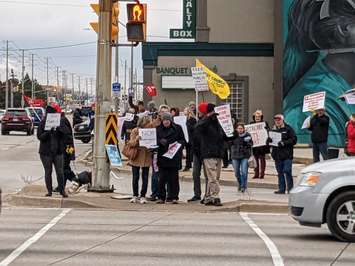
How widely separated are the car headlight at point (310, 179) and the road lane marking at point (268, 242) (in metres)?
0.97

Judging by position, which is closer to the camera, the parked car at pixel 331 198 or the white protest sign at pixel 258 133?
the parked car at pixel 331 198

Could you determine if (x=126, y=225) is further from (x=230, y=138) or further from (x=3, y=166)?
(x=3, y=166)

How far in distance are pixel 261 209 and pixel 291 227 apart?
2425mm

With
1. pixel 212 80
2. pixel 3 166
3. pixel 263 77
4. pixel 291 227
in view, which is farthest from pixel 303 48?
pixel 291 227

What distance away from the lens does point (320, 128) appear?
1909cm

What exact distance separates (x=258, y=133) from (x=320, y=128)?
1.72 m

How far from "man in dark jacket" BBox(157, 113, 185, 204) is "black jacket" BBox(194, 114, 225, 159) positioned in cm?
50

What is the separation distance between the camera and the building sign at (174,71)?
3919cm

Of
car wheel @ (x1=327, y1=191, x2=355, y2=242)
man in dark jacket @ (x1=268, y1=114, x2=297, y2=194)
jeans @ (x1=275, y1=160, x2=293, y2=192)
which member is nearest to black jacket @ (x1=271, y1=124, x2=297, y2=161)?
man in dark jacket @ (x1=268, y1=114, x2=297, y2=194)

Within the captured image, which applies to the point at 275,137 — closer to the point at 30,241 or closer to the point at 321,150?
the point at 321,150

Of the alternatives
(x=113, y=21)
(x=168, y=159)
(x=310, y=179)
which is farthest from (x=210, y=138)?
(x=310, y=179)

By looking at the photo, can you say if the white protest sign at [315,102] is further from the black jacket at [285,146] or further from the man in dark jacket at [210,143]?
the man in dark jacket at [210,143]

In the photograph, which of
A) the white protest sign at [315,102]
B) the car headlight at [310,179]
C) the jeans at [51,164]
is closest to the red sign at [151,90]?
the white protest sign at [315,102]

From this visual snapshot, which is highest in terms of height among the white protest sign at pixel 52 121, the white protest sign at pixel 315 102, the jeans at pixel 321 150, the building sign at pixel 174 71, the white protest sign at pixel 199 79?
the building sign at pixel 174 71
